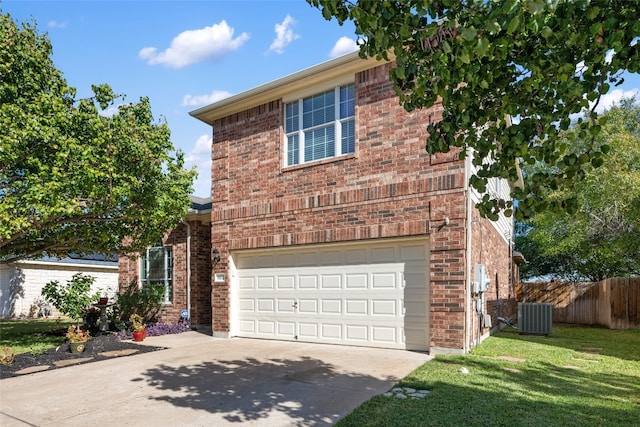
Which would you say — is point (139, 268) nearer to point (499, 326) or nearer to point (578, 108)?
point (499, 326)

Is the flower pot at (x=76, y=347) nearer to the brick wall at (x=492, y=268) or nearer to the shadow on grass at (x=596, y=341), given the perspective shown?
the brick wall at (x=492, y=268)

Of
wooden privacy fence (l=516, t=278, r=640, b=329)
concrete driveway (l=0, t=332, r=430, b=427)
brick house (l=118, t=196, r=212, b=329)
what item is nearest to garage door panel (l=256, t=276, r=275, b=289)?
concrete driveway (l=0, t=332, r=430, b=427)

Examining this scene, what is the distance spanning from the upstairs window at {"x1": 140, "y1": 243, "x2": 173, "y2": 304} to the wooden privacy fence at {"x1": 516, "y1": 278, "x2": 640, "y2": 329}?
45.6ft

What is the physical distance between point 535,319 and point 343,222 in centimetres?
622

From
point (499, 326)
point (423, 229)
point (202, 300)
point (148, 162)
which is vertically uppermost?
point (148, 162)

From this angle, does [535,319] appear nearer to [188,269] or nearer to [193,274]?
[193,274]

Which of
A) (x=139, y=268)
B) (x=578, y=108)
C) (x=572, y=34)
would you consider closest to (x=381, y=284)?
(x=578, y=108)

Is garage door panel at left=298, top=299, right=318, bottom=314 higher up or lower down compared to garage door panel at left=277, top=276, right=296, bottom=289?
lower down

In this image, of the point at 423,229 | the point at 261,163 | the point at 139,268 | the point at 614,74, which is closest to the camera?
the point at 614,74

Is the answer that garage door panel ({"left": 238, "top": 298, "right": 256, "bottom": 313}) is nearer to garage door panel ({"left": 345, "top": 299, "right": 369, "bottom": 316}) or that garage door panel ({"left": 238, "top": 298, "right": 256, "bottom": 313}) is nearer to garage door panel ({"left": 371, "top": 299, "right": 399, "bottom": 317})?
garage door panel ({"left": 345, "top": 299, "right": 369, "bottom": 316})

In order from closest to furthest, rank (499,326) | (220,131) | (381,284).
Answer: (381,284)
(220,131)
(499,326)

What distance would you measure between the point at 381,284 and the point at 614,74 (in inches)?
255

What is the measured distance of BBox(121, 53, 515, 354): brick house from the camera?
859 centimetres

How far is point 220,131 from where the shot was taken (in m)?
12.2
